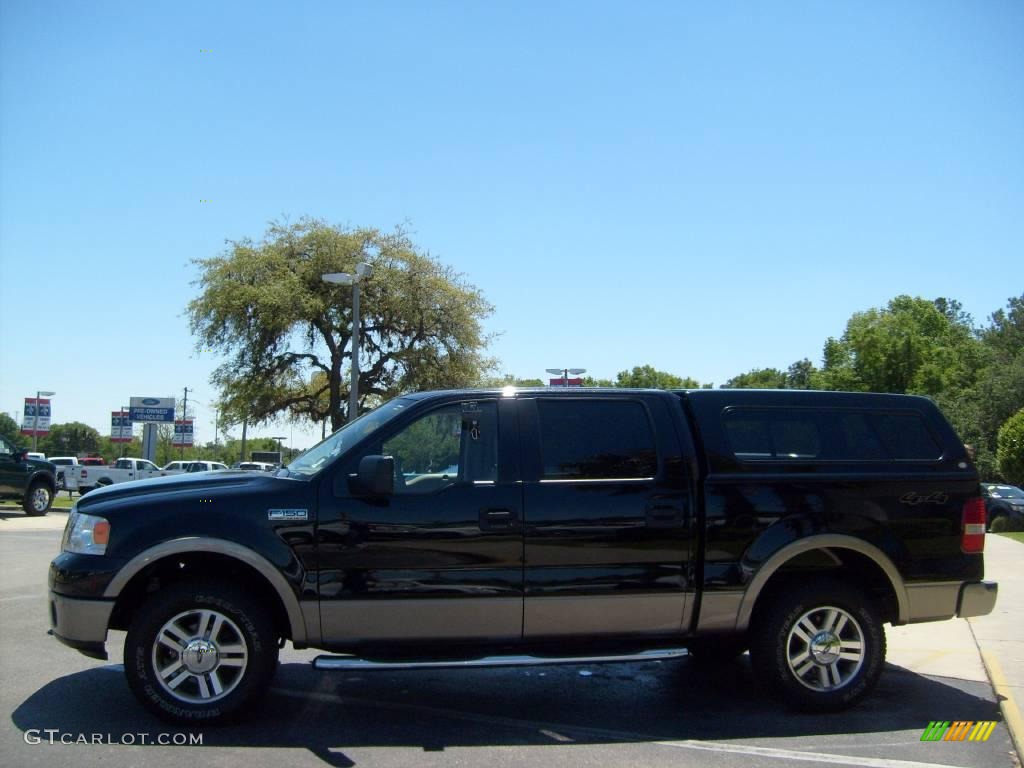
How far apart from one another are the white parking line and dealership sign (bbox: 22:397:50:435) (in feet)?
152

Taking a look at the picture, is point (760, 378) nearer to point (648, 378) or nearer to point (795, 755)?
point (648, 378)

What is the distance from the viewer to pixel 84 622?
16.9 feet

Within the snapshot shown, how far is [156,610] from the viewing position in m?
5.16

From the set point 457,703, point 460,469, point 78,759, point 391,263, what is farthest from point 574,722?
point 391,263

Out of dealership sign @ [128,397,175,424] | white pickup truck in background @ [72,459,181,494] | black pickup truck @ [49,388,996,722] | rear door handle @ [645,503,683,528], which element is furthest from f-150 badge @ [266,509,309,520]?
dealership sign @ [128,397,175,424]

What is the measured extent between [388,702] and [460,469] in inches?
65.2

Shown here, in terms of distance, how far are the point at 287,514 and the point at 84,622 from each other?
1.27 metres

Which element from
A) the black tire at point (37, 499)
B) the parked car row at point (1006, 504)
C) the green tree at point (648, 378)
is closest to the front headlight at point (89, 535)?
the black tire at point (37, 499)

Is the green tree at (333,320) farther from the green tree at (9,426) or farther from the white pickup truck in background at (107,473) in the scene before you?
the green tree at (9,426)

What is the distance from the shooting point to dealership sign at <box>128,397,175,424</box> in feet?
138

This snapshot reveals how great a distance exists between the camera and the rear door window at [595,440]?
5.68 metres

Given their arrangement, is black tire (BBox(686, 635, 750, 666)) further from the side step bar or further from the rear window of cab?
the rear window of cab

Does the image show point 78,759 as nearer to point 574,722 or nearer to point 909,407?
point 574,722

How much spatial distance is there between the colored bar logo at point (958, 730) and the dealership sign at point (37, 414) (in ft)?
154
